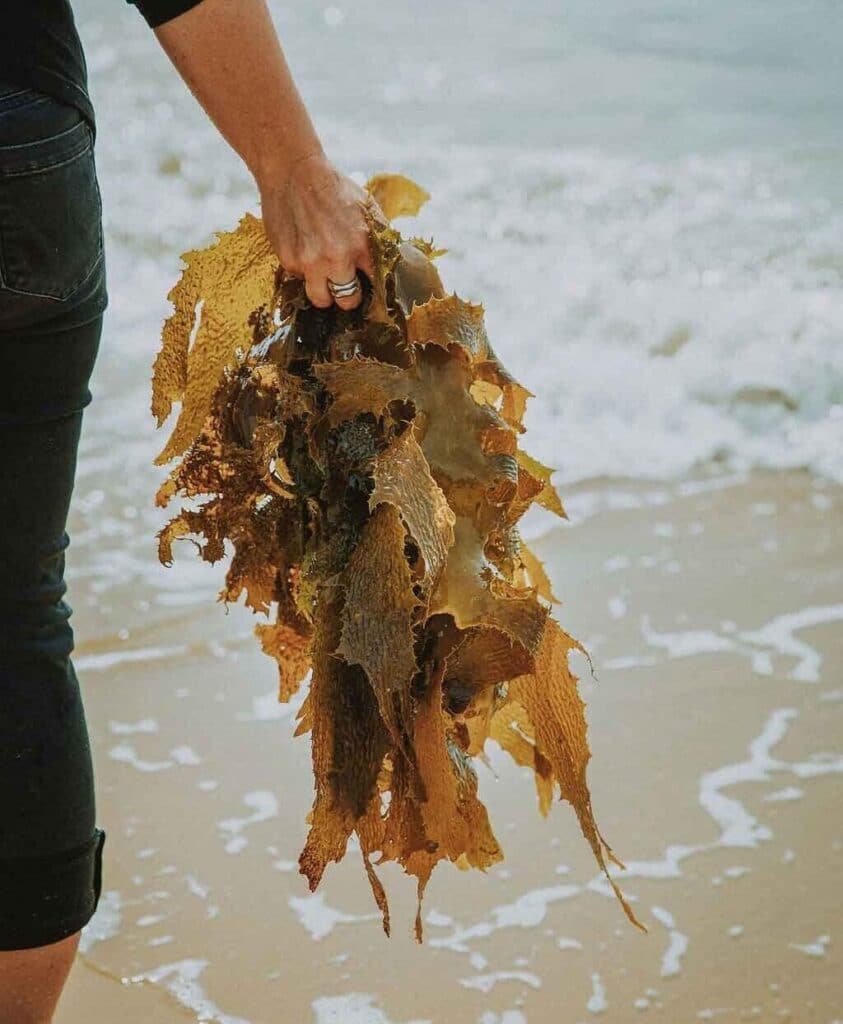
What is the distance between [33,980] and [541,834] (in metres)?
0.93

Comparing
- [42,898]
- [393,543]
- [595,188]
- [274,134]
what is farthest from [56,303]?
[595,188]

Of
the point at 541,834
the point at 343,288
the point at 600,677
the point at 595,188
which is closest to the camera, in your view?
the point at 343,288

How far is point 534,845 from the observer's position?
2.01 meters

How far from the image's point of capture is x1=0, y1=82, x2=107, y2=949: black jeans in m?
1.04

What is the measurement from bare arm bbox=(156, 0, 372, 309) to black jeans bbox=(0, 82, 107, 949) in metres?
0.12

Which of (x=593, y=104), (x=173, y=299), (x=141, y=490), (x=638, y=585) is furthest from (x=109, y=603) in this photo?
(x=593, y=104)

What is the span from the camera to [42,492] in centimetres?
120

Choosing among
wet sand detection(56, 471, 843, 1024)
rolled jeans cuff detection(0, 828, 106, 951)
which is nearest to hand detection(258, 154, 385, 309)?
rolled jeans cuff detection(0, 828, 106, 951)

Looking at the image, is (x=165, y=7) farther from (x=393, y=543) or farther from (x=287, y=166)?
(x=393, y=543)

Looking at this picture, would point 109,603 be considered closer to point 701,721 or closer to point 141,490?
point 141,490

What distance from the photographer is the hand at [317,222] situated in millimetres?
1225

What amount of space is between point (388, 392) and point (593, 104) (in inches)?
356

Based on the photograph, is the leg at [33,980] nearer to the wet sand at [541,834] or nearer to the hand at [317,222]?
the wet sand at [541,834]

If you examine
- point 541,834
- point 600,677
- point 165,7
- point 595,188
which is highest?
point 165,7
